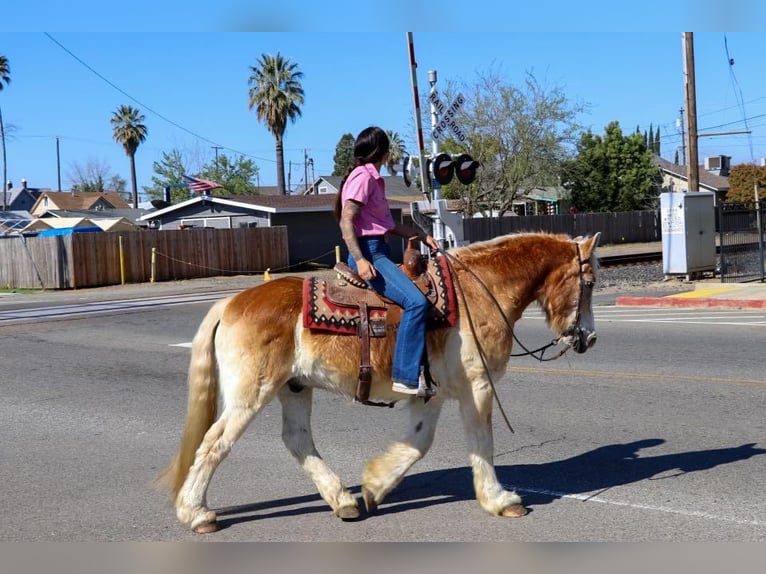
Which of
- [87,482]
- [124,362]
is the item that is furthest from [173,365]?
[87,482]

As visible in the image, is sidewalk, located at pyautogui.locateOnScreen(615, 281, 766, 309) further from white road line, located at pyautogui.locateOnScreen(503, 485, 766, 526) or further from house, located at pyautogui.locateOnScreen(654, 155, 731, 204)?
house, located at pyautogui.locateOnScreen(654, 155, 731, 204)

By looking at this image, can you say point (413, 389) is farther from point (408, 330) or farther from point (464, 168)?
point (464, 168)

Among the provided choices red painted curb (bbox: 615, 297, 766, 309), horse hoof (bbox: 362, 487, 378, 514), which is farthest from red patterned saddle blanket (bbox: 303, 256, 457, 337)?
red painted curb (bbox: 615, 297, 766, 309)

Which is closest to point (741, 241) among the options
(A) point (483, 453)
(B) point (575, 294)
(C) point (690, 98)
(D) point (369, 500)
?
(C) point (690, 98)

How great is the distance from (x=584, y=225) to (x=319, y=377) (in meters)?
46.7

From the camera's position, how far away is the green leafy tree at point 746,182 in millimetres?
63325

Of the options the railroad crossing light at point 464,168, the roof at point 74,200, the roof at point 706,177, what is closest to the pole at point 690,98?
the railroad crossing light at point 464,168

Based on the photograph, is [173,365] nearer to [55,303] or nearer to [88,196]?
[55,303]

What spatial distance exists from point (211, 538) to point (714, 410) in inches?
193

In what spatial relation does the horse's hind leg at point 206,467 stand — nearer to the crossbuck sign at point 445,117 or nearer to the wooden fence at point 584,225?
the crossbuck sign at point 445,117

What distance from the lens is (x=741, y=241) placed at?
70.1 feet

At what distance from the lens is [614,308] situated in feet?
58.5

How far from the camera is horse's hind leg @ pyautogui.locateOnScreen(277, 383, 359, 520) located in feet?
17.6

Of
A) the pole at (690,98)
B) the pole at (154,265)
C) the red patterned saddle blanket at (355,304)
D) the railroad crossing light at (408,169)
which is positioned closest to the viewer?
the red patterned saddle blanket at (355,304)
